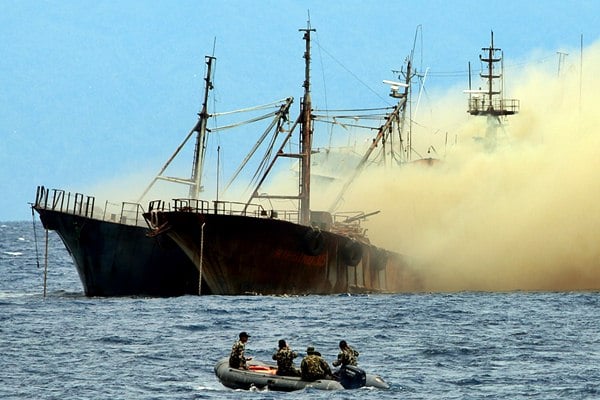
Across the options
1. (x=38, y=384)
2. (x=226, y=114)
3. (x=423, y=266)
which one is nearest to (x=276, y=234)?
(x=226, y=114)

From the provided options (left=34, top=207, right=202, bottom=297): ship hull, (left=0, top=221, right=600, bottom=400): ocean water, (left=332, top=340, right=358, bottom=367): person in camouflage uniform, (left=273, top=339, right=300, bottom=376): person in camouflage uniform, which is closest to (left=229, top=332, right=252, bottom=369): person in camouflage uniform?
(left=0, top=221, right=600, bottom=400): ocean water

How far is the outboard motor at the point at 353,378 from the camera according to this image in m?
45.4

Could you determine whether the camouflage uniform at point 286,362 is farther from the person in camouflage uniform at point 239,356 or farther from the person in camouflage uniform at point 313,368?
the person in camouflage uniform at point 239,356

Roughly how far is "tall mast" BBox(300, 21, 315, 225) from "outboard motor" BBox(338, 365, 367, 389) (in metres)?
41.7

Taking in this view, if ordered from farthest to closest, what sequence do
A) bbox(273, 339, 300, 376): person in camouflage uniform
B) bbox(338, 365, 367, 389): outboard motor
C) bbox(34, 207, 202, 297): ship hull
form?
bbox(34, 207, 202, 297): ship hull → bbox(273, 339, 300, 376): person in camouflage uniform → bbox(338, 365, 367, 389): outboard motor

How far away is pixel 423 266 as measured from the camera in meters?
103

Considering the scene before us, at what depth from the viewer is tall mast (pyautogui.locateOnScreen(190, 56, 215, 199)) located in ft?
311

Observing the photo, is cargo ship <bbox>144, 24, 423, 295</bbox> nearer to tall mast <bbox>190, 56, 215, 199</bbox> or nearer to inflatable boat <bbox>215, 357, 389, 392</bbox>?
tall mast <bbox>190, 56, 215, 199</bbox>

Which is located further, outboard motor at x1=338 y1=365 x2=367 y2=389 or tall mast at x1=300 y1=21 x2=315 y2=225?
tall mast at x1=300 y1=21 x2=315 y2=225

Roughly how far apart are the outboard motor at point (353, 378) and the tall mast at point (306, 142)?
41.7m

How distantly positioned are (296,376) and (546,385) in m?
7.97

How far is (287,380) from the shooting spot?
151 ft

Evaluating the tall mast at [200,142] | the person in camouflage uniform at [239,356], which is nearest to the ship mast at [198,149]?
the tall mast at [200,142]

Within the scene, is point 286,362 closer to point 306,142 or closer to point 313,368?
point 313,368
